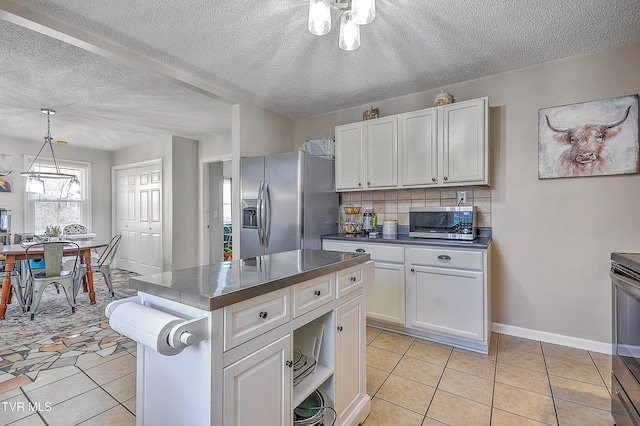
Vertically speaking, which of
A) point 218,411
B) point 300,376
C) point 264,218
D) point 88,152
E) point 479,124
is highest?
point 88,152

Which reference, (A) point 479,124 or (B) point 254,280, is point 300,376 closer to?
(B) point 254,280

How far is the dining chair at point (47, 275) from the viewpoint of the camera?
10.4 ft

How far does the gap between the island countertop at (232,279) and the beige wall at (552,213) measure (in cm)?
194

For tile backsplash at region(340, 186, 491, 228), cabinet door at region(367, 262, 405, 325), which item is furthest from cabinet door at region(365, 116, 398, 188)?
cabinet door at region(367, 262, 405, 325)

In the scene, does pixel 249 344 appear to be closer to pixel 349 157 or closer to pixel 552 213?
pixel 349 157


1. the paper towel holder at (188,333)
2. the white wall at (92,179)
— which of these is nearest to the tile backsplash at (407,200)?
the paper towel holder at (188,333)

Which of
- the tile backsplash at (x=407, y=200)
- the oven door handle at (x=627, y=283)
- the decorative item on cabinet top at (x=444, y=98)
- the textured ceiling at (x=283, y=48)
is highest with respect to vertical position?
the textured ceiling at (x=283, y=48)

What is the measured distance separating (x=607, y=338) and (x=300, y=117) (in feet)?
12.3

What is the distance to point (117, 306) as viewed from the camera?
3.42 ft

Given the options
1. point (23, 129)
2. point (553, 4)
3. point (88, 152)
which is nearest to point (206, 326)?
point (553, 4)

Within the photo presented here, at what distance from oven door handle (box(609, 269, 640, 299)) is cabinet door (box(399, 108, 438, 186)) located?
60.3 inches

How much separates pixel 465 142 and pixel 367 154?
93 centimetres

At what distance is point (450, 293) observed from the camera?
2455mm

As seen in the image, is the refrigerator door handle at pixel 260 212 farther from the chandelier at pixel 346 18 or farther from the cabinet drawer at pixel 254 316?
the cabinet drawer at pixel 254 316
